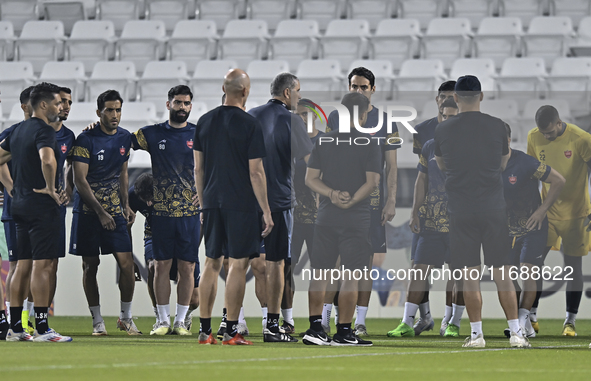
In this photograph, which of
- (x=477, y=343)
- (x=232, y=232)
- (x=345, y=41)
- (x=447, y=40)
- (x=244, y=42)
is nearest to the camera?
(x=232, y=232)

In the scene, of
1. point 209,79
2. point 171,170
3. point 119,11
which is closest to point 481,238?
point 171,170

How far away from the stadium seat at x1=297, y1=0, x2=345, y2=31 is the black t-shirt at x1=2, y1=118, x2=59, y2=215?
34.8ft

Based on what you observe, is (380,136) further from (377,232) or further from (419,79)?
(419,79)

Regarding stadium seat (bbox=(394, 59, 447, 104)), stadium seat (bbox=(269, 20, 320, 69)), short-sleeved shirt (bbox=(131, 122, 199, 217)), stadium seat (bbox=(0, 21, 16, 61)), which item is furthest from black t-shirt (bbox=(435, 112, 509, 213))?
stadium seat (bbox=(0, 21, 16, 61))

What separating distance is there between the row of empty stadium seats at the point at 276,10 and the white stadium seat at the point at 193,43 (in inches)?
33.1

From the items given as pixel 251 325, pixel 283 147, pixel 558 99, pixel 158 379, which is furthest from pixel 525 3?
pixel 158 379

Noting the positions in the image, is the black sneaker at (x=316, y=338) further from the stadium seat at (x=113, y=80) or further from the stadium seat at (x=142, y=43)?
the stadium seat at (x=142, y=43)

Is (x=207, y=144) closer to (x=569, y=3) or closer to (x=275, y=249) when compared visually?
(x=275, y=249)

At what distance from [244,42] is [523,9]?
552cm

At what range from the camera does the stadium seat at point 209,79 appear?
15.5m

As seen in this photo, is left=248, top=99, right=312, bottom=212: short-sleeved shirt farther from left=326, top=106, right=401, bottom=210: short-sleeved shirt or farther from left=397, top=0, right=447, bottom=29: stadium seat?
left=397, top=0, right=447, bottom=29: stadium seat

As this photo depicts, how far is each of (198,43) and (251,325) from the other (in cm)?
800

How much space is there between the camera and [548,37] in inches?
602

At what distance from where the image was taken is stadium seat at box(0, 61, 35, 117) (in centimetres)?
1612
